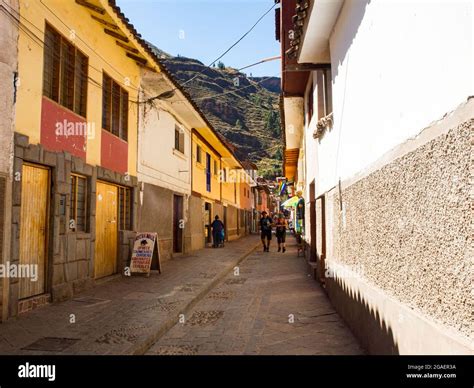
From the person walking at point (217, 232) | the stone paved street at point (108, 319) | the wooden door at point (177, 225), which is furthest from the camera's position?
the person walking at point (217, 232)

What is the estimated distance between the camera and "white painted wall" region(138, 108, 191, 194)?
36.7ft

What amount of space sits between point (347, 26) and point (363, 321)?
156 inches

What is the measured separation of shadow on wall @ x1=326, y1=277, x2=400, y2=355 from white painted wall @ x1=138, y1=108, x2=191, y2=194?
6776 millimetres

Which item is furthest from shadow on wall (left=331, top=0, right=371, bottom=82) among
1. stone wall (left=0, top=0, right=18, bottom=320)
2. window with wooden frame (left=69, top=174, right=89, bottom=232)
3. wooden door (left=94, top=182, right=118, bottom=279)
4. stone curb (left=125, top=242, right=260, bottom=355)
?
wooden door (left=94, top=182, right=118, bottom=279)

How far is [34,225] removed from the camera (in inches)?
249

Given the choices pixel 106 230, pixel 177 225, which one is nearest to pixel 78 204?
pixel 106 230

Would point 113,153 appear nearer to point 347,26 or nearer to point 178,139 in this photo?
point 178,139

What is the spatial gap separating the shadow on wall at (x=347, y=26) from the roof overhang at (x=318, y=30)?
162 millimetres

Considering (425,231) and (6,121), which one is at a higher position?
(6,121)

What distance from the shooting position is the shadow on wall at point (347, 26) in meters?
4.80

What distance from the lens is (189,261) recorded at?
42.5 feet

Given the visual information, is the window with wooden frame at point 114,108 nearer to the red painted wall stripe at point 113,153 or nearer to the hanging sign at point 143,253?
the red painted wall stripe at point 113,153

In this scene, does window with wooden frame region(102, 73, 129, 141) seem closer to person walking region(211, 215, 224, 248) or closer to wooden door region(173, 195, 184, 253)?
wooden door region(173, 195, 184, 253)

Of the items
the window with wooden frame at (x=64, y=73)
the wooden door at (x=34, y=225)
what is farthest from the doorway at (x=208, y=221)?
the wooden door at (x=34, y=225)
